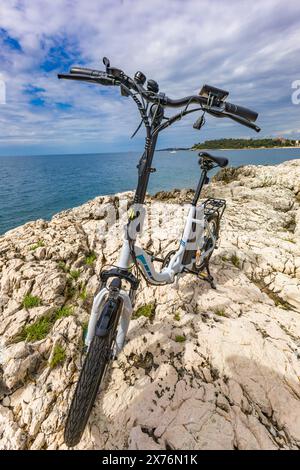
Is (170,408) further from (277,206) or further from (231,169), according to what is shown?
(231,169)

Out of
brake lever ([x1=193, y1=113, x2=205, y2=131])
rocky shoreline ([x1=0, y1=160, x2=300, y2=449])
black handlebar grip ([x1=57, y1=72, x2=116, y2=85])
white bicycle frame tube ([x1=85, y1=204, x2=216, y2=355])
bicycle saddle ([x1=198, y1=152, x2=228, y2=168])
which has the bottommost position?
rocky shoreline ([x1=0, y1=160, x2=300, y2=449])

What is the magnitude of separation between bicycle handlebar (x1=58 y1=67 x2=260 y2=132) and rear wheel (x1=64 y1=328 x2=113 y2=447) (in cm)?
295

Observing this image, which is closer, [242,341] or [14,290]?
[242,341]

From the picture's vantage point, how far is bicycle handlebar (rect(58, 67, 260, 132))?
2.73 metres

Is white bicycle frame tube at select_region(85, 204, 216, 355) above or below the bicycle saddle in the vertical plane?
below

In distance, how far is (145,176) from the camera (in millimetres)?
→ 2818

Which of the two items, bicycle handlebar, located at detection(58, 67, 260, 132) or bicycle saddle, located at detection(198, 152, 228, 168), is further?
bicycle saddle, located at detection(198, 152, 228, 168)

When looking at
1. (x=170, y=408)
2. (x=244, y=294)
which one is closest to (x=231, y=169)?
(x=244, y=294)

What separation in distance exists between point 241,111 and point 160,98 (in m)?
1.06

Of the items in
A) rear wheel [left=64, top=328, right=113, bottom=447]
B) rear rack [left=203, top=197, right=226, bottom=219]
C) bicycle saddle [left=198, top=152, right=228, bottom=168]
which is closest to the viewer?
rear wheel [left=64, top=328, right=113, bottom=447]

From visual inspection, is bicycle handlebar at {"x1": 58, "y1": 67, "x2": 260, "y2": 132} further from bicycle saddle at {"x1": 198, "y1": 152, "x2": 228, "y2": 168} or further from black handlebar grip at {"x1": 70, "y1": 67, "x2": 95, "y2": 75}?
bicycle saddle at {"x1": 198, "y1": 152, "x2": 228, "y2": 168}

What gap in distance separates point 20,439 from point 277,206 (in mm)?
Answer: 12176

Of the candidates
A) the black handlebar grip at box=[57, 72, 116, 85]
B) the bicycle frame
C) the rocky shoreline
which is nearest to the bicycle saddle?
the bicycle frame
